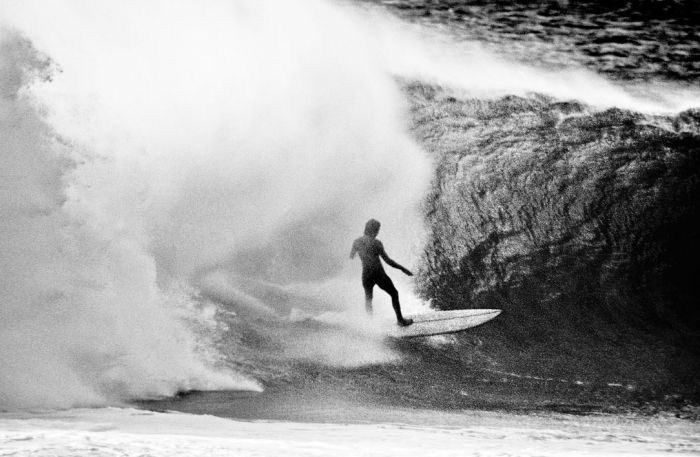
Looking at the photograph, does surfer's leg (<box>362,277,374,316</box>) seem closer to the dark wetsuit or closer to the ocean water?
the dark wetsuit

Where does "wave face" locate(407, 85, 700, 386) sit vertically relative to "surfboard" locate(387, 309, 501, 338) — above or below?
above

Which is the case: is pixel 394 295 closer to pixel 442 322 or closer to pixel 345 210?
pixel 442 322

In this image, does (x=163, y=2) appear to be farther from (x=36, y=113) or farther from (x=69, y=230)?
(x=69, y=230)

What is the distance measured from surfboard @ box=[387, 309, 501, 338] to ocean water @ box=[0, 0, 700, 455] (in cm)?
12

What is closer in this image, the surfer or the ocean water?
the ocean water

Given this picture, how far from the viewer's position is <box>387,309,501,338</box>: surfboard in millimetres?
8141

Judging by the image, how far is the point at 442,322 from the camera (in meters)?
8.29

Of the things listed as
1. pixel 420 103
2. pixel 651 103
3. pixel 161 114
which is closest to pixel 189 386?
pixel 161 114

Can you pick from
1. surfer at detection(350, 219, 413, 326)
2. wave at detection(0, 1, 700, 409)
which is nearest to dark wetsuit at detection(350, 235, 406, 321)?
surfer at detection(350, 219, 413, 326)

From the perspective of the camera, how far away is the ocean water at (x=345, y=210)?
7.34 metres

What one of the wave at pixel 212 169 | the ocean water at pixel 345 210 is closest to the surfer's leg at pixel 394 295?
the ocean water at pixel 345 210

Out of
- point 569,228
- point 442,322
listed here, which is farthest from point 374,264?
point 569,228

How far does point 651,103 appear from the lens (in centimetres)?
1251

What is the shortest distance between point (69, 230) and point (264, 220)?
9.92 ft
